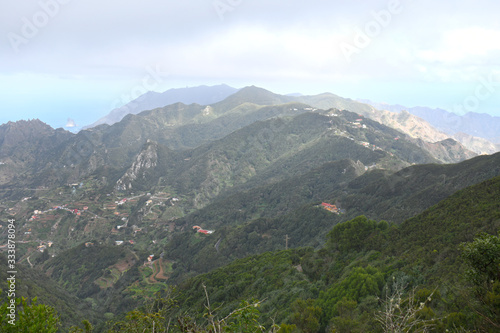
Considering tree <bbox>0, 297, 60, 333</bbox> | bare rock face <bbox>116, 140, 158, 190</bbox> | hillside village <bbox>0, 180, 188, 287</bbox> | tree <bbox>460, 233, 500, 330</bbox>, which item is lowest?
hillside village <bbox>0, 180, 188, 287</bbox>

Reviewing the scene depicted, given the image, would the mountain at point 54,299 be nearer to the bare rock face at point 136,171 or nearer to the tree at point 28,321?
the tree at point 28,321

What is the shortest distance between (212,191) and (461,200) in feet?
479

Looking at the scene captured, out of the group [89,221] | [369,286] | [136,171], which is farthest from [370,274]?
[136,171]

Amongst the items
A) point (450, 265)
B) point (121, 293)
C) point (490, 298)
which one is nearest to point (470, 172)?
point (450, 265)

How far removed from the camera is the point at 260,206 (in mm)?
126875

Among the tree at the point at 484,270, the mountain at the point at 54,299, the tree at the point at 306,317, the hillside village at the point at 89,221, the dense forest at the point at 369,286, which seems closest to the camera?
the dense forest at the point at 369,286

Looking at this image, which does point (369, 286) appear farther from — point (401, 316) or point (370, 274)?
point (401, 316)

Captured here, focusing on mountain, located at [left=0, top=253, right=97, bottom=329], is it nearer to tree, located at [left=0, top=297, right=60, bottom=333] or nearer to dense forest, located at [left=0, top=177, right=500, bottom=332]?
dense forest, located at [left=0, top=177, right=500, bottom=332]

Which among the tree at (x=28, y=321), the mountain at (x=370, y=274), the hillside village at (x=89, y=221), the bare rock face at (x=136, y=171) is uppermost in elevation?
the tree at (x=28, y=321)

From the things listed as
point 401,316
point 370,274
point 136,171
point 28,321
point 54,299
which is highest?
point 28,321

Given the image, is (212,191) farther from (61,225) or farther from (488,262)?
(488,262)

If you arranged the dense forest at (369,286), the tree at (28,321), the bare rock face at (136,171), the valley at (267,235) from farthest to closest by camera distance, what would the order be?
1. the bare rock face at (136,171)
2. the valley at (267,235)
3. the dense forest at (369,286)
4. the tree at (28,321)

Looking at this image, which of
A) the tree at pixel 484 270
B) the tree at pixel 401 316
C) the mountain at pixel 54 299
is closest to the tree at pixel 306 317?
the tree at pixel 401 316

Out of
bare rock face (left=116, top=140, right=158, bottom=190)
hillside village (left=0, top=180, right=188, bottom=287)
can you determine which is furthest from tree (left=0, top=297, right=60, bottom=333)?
bare rock face (left=116, top=140, right=158, bottom=190)
